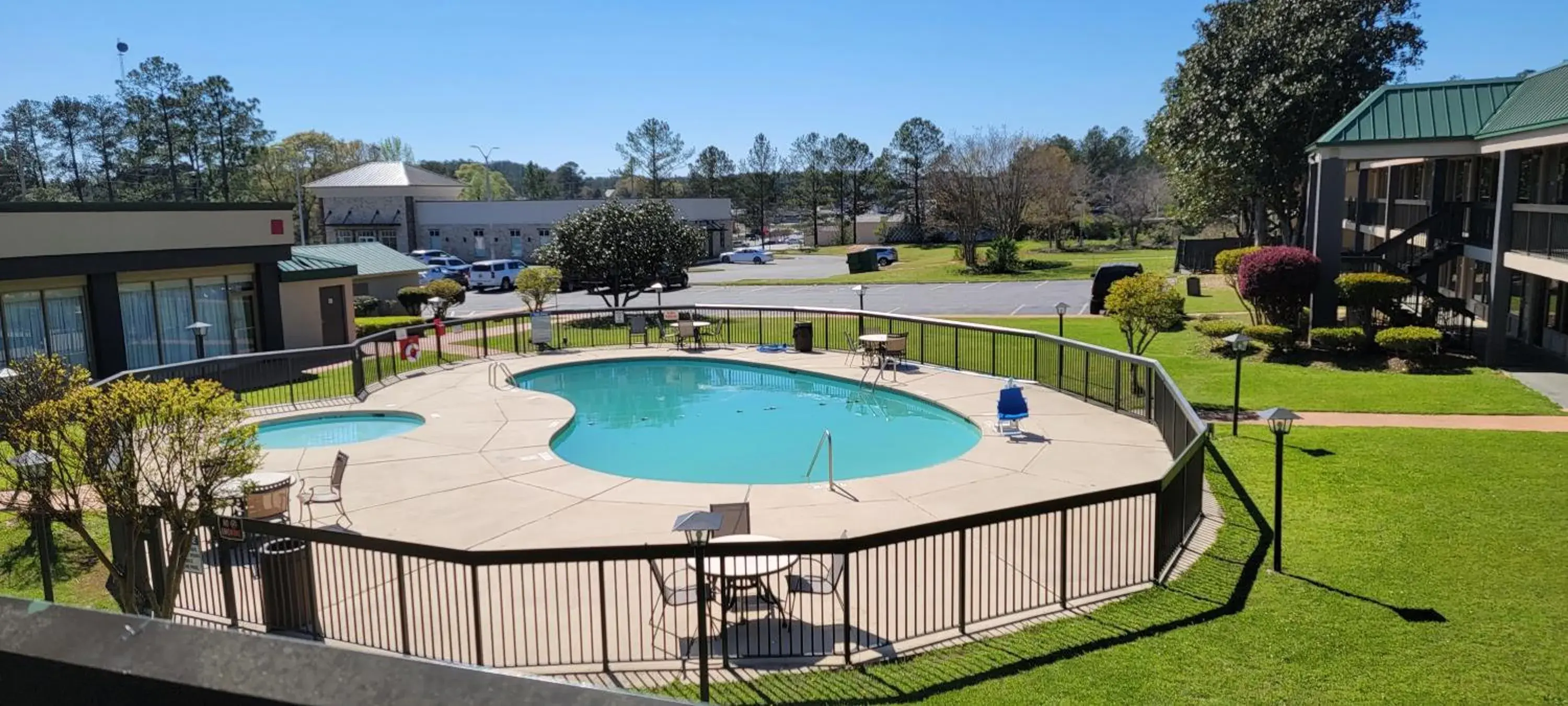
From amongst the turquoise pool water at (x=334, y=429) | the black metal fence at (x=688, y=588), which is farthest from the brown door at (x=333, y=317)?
the black metal fence at (x=688, y=588)

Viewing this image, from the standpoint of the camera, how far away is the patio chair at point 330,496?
13594 millimetres

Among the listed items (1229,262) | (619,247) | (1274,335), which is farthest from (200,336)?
(1229,262)

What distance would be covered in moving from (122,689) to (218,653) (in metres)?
0.16

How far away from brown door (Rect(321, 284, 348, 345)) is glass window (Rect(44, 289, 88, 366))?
22.8 ft

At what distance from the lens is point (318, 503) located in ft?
45.6

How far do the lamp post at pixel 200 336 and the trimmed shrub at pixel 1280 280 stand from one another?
25.2 metres

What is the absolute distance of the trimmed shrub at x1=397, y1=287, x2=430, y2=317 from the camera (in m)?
37.8

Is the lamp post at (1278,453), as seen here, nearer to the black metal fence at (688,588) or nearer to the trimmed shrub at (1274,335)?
the black metal fence at (688,588)

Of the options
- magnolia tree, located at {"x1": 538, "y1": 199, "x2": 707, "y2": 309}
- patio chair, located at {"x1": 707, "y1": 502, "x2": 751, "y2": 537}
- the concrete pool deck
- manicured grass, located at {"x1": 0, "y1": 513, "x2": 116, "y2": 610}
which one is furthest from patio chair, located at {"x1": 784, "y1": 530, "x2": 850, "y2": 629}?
magnolia tree, located at {"x1": 538, "y1": 199, "x2": 707, "y2": 309}

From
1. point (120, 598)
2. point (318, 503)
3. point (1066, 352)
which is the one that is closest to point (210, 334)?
point (318, 503)

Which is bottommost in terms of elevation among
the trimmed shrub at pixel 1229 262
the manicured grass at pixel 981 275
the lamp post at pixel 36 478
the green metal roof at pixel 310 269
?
the manicured grass at pixel 981 275

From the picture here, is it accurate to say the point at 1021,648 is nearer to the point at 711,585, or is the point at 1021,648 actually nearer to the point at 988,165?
the point at 711,585

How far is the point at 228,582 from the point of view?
986 centimetres

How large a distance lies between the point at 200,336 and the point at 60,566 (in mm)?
13256
